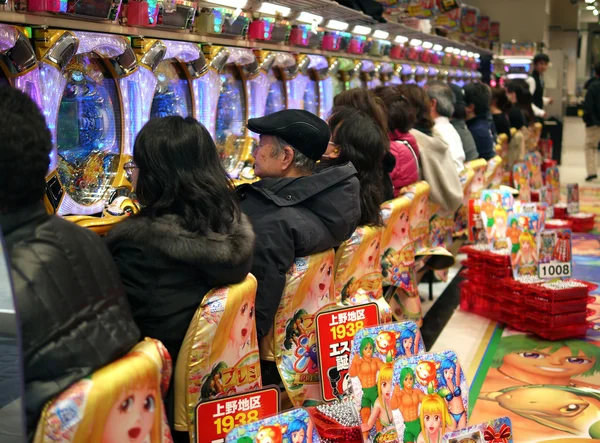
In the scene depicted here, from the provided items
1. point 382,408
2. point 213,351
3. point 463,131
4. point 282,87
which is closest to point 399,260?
point 382,408

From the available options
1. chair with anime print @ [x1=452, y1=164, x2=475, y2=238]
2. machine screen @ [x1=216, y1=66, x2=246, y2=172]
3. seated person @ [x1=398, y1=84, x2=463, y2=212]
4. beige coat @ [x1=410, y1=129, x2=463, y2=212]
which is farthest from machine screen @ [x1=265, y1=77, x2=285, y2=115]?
chair with anime print @ [x1=452, y1=164, x2=475, y2=238]

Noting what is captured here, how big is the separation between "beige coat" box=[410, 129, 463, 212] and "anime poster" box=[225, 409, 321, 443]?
10.5ft

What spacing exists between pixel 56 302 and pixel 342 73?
492cm

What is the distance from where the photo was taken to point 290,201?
2.81 m

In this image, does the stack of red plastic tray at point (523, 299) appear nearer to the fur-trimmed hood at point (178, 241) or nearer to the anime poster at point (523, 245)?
the anime poster at point (523, 245)

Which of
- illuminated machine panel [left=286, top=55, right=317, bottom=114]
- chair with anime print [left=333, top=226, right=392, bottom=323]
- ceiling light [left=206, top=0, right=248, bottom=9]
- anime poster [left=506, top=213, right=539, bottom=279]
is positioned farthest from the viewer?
illuminated machine panel [left=286, top=55, right=317, bottom=114]

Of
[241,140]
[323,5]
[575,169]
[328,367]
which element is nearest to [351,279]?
[328,367]

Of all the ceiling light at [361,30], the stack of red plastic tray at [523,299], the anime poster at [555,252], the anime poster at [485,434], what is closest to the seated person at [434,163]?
the stack of red plastic tray at [523,299]

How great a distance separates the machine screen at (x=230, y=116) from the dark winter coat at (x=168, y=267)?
2097 mm

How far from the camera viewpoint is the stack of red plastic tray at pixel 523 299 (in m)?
4.44

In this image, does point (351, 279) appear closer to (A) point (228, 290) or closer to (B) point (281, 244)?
(B) point (281, 244)

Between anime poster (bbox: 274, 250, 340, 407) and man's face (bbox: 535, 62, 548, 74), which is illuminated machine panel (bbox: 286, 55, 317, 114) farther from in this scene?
man's face (bbox: 535, 62, 548, 74)

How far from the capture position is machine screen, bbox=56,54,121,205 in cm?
294

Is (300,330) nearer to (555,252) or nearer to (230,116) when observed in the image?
(230,116)
